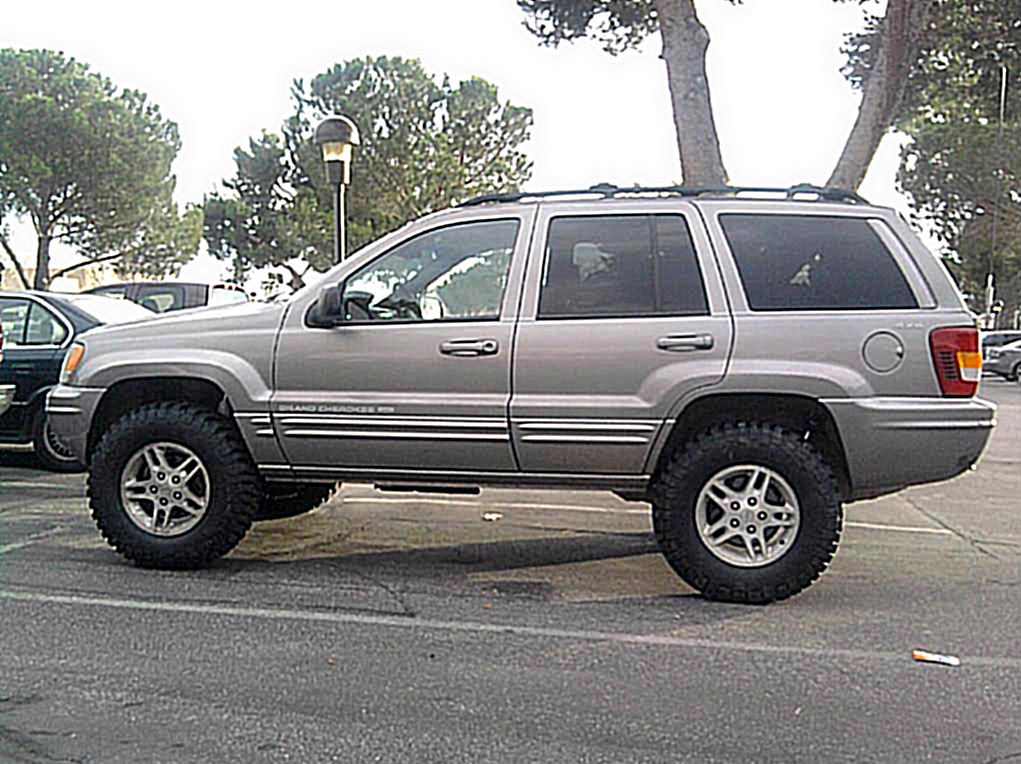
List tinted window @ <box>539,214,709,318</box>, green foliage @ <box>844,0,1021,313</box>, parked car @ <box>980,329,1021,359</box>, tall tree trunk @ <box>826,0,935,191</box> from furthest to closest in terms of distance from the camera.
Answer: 1. parked car @ <box>980,329,1021,359</box>
2. green foliage @ <box>844,0,1021,313</box>
3. tall tree trunk @ <box>826,0,935,191</box>
4. tinted window @ <box>539,214,709,318</box>

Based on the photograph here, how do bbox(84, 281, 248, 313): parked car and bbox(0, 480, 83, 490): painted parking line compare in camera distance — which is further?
bbox(84, 281, 248, 313): parked car

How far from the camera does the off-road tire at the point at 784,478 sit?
5551 millimetres

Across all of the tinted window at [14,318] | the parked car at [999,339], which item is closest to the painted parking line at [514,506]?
the tinted window at [14,318]

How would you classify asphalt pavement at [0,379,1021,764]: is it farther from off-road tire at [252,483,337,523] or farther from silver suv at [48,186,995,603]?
silver suv at [48,186,995,603]

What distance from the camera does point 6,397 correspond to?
9023 millimetres

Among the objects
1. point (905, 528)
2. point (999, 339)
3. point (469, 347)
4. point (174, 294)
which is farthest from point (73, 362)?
point (999, 339)

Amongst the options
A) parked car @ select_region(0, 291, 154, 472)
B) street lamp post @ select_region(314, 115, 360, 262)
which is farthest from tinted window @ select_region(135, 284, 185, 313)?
parked car @ select_region(0, 291, 154, 472)

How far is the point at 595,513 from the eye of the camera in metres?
8.01

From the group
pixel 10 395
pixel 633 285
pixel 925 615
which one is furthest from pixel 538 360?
pixel 10 395

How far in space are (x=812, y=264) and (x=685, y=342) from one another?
78 cm

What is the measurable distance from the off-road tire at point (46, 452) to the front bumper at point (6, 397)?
0.23 metres

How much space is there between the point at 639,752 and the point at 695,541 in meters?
2.01

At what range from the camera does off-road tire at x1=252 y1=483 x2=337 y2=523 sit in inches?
267

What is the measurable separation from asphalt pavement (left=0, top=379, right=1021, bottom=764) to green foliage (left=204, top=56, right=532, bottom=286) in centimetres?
3311
